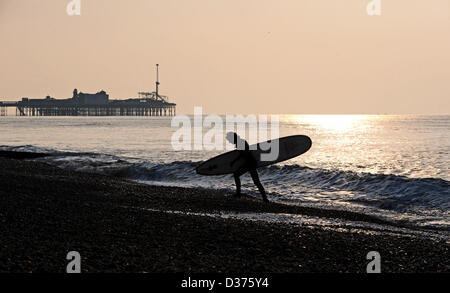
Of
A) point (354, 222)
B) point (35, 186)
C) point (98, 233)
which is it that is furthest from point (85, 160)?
point (98, 233)

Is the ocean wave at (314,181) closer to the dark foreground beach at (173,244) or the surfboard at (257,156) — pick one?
the surfboard at (257,156)

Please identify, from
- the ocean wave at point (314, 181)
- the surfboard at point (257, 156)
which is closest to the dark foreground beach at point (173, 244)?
the surfboard at point (257, 156)

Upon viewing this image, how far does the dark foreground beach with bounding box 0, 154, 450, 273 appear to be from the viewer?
7.60m

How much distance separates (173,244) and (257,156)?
513 inches

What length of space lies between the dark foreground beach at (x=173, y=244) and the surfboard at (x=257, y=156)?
8409 mm

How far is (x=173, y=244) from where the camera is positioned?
8.77 meters

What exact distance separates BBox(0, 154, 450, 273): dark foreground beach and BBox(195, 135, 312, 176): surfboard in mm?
8409

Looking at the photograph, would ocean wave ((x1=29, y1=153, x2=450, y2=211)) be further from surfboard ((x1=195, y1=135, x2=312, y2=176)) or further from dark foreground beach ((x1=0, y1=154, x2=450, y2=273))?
dark foreground beach ((x1=0, y1=154, x2=450, y2=273))

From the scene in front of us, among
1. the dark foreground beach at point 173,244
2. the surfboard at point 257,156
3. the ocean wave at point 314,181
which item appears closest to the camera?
the dark foreground beach at point 173,244

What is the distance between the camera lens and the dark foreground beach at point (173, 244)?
760 cm

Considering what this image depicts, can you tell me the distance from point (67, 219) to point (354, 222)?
6.50 meters

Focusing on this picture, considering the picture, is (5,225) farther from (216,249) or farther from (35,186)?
(35,186)

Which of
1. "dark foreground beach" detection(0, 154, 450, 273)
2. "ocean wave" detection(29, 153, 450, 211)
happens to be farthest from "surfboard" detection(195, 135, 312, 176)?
"dark foreground beach" detection(0, 154, 450, 273)

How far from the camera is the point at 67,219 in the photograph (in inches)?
404
